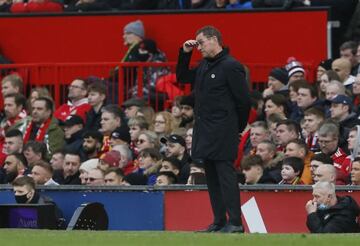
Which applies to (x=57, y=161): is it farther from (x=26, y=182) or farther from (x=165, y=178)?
(x=26, y=182)

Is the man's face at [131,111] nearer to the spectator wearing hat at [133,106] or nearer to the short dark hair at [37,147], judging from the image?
the spectator wearing hat at [133,106]

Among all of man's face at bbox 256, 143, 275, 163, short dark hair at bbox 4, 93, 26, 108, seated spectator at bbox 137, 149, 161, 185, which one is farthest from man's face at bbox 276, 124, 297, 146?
short dark hair at bbox 4, 93, 26, 108

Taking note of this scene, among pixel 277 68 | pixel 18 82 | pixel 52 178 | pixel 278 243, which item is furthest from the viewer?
pixel 18 82

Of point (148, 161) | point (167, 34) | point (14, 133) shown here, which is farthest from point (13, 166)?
point (167, 34)

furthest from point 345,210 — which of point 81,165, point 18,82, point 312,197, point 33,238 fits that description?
point 18,82

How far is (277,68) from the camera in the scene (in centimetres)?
2238

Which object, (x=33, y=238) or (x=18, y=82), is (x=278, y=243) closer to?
(x=33, y=238)

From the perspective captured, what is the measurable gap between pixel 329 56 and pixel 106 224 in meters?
6.85

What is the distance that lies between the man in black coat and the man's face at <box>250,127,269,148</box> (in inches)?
172

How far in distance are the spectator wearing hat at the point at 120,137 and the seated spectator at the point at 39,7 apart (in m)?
4.82

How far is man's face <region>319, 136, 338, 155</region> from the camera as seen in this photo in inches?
747

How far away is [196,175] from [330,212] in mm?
2708

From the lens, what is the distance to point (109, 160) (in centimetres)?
2033

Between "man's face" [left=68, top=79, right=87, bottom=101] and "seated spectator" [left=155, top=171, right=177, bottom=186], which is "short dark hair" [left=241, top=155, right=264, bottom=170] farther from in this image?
"man's face" [left=68, top=79, right=87, bottom=101]
